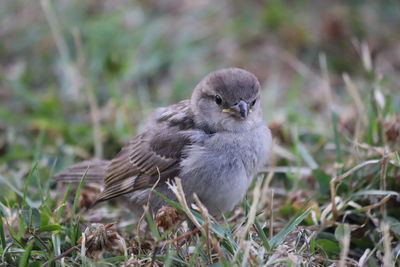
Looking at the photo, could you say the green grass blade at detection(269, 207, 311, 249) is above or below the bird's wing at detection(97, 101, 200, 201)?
below

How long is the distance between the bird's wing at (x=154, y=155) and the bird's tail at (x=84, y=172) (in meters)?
0.14

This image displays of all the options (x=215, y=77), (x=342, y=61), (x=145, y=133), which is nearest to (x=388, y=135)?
(x=215, y=77)

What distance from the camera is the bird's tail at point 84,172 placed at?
4910mm

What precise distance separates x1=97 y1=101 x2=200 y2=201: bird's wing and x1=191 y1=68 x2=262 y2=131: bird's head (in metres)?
0.14

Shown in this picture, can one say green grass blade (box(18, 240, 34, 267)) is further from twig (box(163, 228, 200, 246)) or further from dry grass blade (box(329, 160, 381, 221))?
dry grass blade (box(329, 160, 381, 221))

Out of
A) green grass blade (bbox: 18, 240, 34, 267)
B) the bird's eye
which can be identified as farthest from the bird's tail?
green grass blade (bbox: 18, 240, 34, 267)

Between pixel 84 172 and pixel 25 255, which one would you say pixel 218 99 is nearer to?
pixel 84 172

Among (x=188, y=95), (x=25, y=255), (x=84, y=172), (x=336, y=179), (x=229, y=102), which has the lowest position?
(x=188, y=95)

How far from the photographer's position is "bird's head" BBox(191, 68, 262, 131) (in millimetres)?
4488

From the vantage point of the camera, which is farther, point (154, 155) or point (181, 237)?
point (154, 155)

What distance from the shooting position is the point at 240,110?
4473 millimetres

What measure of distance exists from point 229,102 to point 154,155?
653mm

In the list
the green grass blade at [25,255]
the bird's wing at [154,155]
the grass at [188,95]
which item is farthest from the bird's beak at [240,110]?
the green grass blade at [25,255]

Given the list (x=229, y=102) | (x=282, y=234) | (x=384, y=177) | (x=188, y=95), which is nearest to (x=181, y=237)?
(x=282, y=234)
